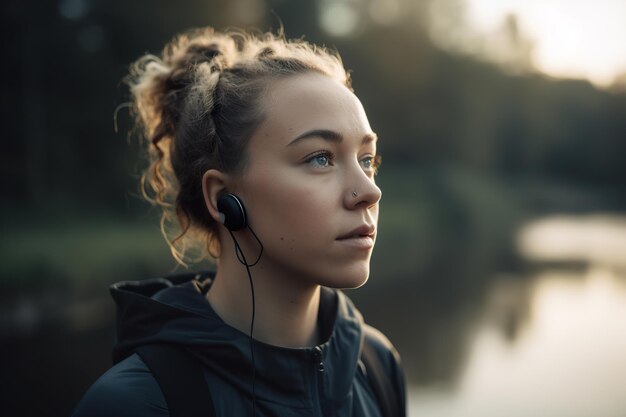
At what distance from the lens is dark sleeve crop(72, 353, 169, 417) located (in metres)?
2.09

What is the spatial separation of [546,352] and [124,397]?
813 centimetres

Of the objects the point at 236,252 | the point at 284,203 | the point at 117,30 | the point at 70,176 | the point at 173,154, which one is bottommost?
the point at 236,252

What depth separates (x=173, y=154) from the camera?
9.34 feet

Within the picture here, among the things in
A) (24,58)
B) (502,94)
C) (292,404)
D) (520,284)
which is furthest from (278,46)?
(502,94)

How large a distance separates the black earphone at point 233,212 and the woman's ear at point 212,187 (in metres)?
0.12

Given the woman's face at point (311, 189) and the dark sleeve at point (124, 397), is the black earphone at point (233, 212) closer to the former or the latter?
the woman's face at point (311, 189)

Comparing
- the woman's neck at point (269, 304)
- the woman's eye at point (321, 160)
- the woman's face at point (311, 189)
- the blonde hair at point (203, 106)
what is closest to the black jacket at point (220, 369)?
the woman's neck at point (269, 304)

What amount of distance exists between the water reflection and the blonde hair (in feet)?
14.7

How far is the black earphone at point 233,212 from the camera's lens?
7.92ft

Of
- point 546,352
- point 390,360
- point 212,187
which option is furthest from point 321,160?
point 546,352

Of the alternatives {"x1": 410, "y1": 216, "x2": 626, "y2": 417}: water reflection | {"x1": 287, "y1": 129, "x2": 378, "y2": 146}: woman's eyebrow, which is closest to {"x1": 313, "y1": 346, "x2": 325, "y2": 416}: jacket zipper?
{"x1": 287, "y1": 129, "x2": 378, "y2": 146}: woman's eyebrow

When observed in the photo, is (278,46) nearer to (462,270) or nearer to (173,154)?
(173,154)

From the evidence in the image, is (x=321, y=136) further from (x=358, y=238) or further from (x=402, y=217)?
(x=402, y=217)

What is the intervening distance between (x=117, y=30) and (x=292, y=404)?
2075 centimetres
